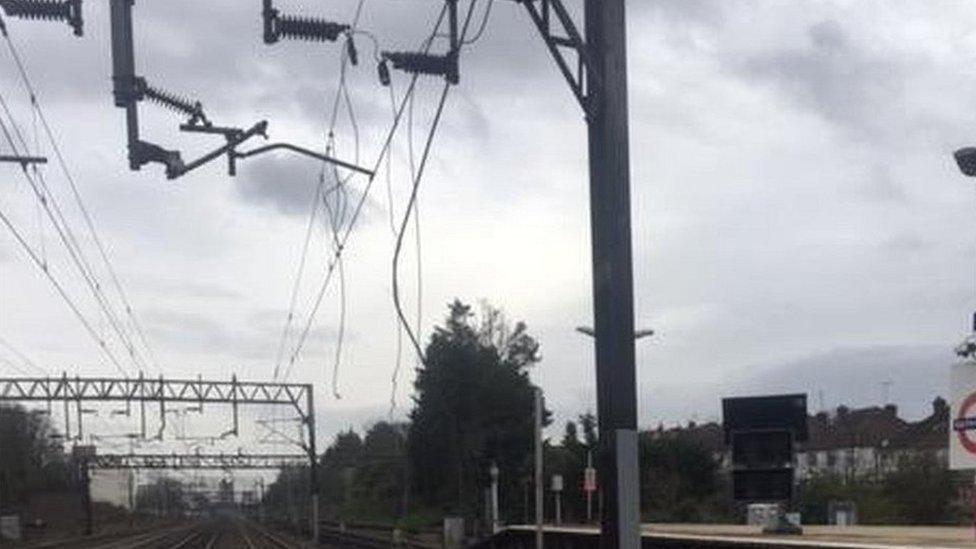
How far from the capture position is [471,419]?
88.6 meters

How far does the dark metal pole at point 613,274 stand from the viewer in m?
11.8

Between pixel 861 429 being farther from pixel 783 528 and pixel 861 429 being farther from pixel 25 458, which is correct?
pixel 783 528

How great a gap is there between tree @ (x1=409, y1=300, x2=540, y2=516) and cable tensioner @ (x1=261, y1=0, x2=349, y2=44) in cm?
6780

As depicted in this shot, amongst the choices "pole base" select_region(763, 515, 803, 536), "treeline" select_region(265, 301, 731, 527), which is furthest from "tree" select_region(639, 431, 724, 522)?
"pole base" select_region(763, 515, 803, 536)

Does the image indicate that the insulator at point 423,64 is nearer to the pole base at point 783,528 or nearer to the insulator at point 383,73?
the insulator at point 383,73

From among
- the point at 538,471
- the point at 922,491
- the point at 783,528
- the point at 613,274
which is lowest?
the point at 922,491

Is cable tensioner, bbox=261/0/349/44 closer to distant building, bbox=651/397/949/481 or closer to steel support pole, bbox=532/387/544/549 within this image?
steel support pole, bbox=532/387/544/549

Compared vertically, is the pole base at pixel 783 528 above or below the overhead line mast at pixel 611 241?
below

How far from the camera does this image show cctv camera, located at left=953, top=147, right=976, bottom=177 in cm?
2016

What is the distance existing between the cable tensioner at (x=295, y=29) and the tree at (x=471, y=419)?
6780 centimetres

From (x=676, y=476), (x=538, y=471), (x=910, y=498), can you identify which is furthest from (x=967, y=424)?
(x=676, y=476)

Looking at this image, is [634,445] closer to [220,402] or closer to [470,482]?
[220,402]

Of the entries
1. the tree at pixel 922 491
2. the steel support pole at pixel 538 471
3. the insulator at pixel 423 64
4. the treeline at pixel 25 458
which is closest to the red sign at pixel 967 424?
the insulator at pixel 423 64

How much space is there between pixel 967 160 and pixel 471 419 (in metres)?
69.5
